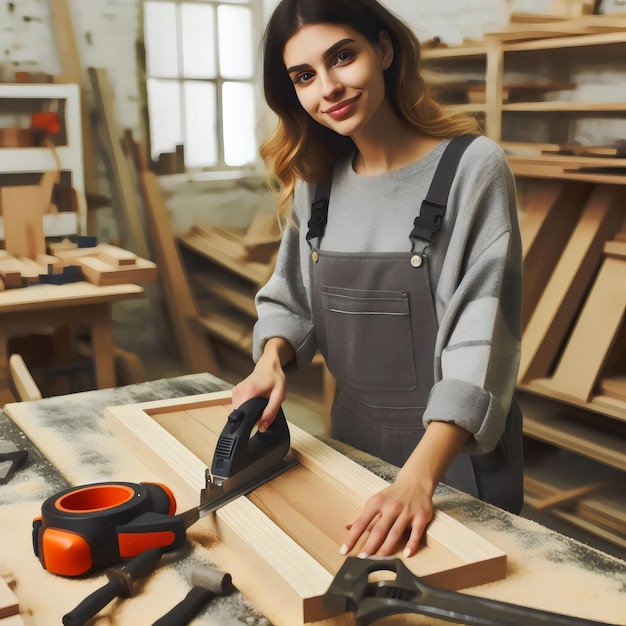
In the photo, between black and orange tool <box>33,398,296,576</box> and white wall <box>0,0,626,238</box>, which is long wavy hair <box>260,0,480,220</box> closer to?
black and orange tool <box>33,398,296,576</box>

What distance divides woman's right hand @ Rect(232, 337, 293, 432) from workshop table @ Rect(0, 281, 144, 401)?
1.52m

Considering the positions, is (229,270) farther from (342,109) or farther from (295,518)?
(295,518)

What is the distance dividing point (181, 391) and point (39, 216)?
6.29ft

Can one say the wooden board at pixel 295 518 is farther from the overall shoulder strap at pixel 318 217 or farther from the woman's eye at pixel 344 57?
the woman's eye at pixel 344 57

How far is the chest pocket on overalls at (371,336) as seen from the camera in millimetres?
1702

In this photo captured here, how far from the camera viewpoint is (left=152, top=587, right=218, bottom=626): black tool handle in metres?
1.00

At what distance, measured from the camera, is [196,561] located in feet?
3.87

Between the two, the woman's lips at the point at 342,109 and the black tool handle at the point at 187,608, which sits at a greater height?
the woman's lips at the point at 342,109

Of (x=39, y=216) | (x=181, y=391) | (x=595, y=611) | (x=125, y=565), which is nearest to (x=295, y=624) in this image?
(x=125, y=565)

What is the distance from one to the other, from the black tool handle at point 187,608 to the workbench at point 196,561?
0.01m

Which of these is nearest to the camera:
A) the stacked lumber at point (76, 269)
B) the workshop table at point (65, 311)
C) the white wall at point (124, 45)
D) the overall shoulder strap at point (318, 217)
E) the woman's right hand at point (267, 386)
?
the woman's right hand at point (267, 386)

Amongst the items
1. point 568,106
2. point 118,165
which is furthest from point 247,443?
point 118,165

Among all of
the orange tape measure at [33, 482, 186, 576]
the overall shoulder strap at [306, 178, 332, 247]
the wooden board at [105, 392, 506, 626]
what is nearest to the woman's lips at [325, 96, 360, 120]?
the overall shoulder strap at [306, 178, 332, 247]

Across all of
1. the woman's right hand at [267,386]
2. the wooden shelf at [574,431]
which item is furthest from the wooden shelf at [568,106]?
the woman's right hand at [267,386]
